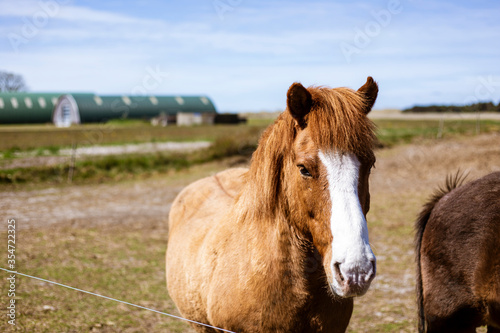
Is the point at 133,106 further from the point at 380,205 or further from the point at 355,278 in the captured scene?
the point at 355,278

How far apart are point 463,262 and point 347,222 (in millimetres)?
1792

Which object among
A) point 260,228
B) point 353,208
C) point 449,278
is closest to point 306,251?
point 260,228

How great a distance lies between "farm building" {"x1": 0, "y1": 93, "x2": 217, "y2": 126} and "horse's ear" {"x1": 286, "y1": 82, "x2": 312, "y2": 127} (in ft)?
130

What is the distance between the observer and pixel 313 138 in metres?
2.04

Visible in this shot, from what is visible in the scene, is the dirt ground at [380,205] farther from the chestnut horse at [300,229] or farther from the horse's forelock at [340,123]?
the horse's forelock at [340,123]

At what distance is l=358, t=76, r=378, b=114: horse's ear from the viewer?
227 centimetres

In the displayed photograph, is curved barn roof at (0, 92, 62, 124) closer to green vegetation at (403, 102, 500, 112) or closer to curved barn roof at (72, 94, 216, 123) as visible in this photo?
curved barn roof at (72, 94, 216, 123)

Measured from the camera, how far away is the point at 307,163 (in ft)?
6.61

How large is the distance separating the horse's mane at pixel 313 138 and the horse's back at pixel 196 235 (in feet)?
1.20

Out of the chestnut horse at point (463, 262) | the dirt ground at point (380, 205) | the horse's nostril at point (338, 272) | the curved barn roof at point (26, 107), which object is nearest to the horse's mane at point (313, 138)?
the horse's nostril at point (338, 272)

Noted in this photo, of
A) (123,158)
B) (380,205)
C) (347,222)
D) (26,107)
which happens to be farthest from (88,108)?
(347,222)

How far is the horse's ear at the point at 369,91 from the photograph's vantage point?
2.27 m

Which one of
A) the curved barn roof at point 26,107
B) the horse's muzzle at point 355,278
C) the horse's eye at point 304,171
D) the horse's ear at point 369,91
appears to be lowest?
the horse's muzzle at point 355,278

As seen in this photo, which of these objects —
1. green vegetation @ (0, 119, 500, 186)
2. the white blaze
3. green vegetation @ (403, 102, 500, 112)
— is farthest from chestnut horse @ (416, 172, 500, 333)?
green vegetation @ (0, 119, 500, 186)
